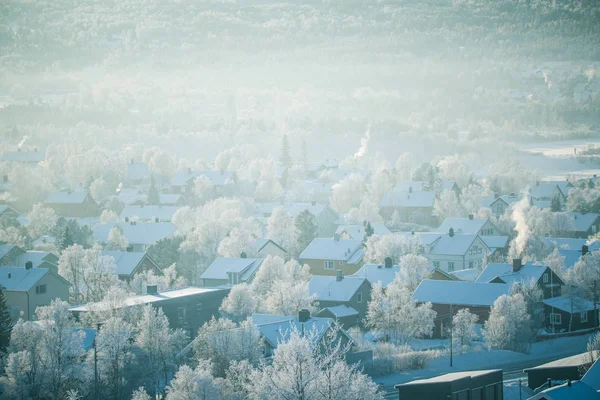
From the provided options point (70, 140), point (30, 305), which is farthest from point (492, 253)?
point (70, 140)

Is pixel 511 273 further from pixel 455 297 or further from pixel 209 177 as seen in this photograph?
pixel 209 177

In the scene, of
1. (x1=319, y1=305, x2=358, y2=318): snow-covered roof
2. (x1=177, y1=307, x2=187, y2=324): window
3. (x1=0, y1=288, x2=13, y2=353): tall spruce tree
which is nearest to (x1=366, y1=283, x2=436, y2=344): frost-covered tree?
(x1=319, y1=305, x2=358, y2=318): snow-covered roof

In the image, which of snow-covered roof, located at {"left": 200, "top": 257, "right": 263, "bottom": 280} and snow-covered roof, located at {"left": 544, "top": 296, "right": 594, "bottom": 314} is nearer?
snow-covered roof, located at {"left": 544, "top": 296, "right": 594, "bottom": 314}

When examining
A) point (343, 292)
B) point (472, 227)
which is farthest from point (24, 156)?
point (343, 292)

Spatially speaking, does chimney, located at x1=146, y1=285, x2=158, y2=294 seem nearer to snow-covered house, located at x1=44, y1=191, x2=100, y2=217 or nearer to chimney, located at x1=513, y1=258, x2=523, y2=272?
chimney, located at x1=513, y1=258, x2=523, y2=272

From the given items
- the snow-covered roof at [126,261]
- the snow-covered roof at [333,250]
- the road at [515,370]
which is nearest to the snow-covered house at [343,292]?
Answer: the road at [515,370]

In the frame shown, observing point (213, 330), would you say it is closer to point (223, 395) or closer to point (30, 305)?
point (223, 395)
